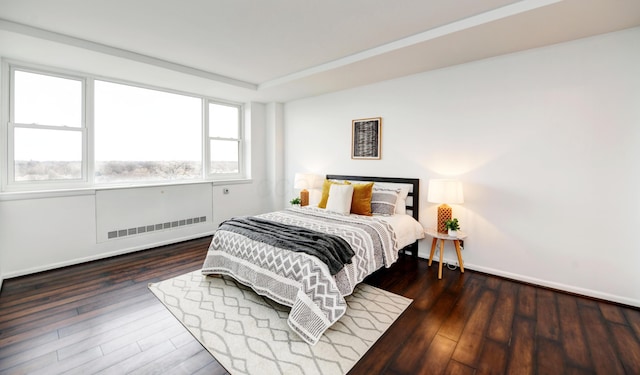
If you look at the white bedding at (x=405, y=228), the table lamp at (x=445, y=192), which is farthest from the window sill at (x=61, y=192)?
the table lamp at (x=445, y=192)

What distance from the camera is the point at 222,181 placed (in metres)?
4.97

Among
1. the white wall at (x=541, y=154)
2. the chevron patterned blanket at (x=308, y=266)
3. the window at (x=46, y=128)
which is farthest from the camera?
the window at (x=46, y=128)

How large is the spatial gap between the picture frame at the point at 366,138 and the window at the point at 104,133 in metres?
2.51

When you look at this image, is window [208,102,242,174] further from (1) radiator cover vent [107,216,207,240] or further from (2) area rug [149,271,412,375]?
(2) area rug [149,271,412,375]

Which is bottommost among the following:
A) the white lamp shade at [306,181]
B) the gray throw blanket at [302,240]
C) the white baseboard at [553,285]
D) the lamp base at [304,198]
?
the white baseboard at [553,285]

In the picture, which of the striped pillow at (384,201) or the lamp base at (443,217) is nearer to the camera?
the lamp base at (443,217)

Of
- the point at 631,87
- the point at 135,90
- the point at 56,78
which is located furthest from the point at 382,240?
the point at 56,78

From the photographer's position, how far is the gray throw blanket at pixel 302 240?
2334 millimetres

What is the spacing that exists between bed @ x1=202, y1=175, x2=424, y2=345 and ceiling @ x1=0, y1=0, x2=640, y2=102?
5.49ft

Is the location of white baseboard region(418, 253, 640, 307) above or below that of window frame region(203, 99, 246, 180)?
below

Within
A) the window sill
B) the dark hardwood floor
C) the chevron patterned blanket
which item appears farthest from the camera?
the window sill

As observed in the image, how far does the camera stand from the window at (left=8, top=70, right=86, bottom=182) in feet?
10.8

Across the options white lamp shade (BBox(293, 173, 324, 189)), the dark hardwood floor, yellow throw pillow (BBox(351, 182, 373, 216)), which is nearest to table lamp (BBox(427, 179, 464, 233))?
yellow throw pillow (BBox(351, 182, 373, 216))

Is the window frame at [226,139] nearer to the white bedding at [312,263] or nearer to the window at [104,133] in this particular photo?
the window at [104,133]
